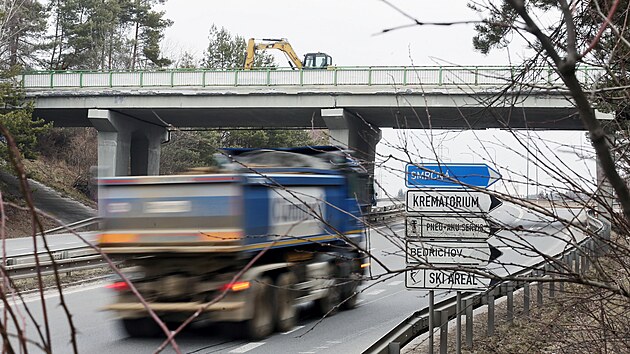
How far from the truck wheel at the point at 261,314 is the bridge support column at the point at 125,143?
31.4m

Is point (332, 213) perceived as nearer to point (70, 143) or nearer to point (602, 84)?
point (602, 84)

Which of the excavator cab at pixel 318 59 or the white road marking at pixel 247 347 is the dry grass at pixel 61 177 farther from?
the white road marking at pixel 247 347

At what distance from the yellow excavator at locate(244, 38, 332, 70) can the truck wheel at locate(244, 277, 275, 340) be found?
46398mm

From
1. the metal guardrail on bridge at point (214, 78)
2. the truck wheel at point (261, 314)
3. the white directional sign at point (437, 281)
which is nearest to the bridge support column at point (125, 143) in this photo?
the metal guardrail on bridge at point (214, 78)

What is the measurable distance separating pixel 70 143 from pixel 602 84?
6226cm

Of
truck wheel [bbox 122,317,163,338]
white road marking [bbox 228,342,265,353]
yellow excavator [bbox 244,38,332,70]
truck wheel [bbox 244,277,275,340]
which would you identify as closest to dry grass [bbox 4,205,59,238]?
yellow excavator [bbox 244,38,332,70]

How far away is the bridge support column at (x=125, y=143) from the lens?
47.2 metres

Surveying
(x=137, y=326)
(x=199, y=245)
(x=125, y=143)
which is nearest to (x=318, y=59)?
(x=125, y=143)

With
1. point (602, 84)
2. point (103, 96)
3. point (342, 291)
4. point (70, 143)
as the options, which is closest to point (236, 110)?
point (103, 96)

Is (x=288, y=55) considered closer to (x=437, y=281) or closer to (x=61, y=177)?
(x=61, y=177)

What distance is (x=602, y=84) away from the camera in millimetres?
5328

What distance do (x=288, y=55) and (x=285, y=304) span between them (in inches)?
1967

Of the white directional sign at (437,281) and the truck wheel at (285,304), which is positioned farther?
the truck wheel at (285,304)

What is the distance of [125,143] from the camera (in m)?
49.3
